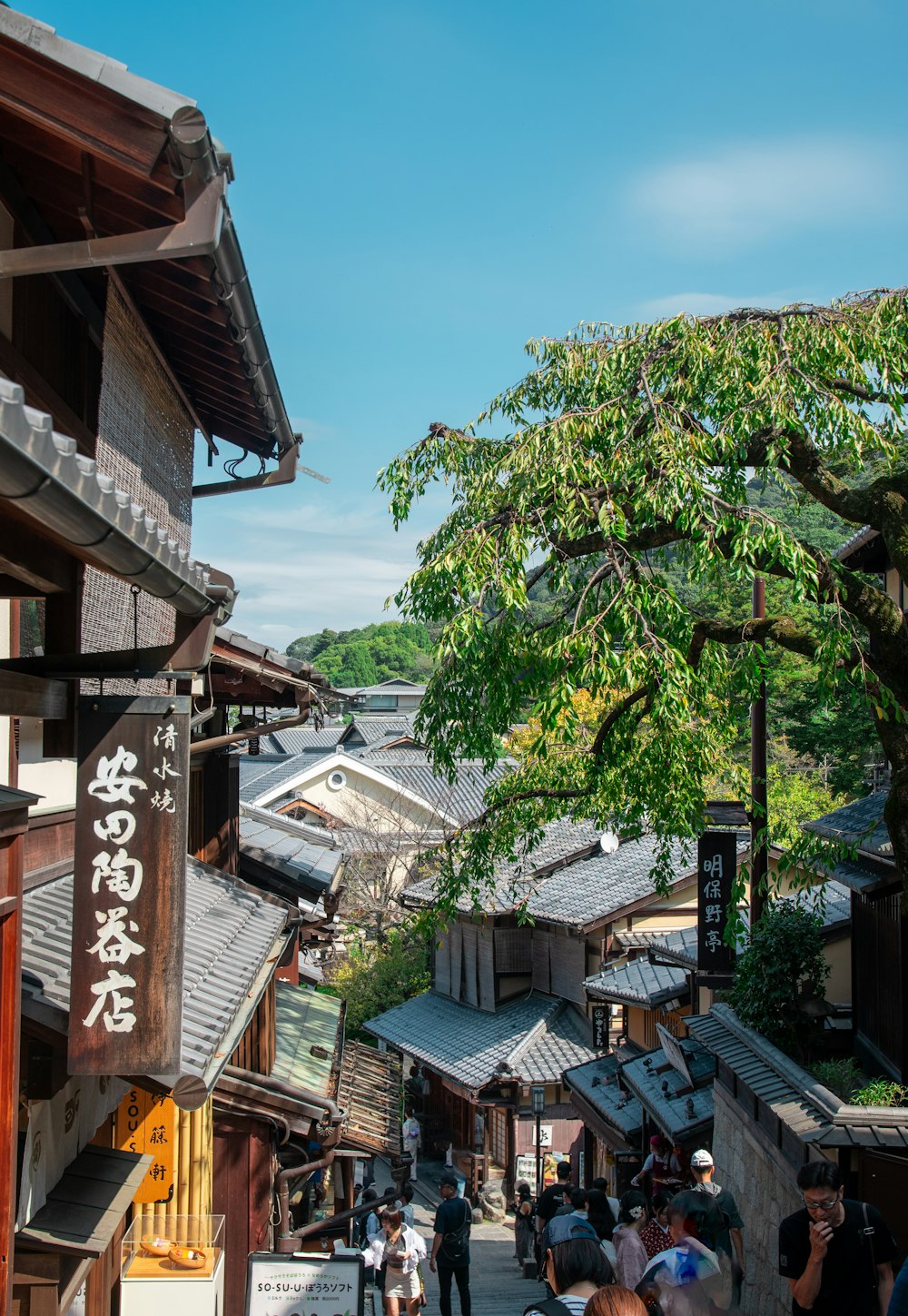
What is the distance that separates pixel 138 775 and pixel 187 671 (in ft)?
1.76

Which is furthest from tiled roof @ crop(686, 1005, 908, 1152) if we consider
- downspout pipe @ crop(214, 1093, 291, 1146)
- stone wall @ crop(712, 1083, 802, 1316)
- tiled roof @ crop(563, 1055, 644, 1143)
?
tiled roof @ crop(563, 1055, 644, 1143)

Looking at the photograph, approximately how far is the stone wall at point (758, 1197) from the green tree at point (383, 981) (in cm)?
1965

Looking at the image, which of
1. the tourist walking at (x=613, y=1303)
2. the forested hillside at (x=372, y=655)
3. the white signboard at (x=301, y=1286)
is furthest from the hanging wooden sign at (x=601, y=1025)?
the forested hillside at (x=372, y=655)

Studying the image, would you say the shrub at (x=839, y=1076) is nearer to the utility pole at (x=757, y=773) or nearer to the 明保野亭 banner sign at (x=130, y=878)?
the utility pole at (x=757, y=773)

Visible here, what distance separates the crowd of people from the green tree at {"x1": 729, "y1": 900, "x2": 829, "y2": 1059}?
6.97 ft

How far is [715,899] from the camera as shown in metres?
15.6

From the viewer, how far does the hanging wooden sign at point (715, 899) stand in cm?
1552

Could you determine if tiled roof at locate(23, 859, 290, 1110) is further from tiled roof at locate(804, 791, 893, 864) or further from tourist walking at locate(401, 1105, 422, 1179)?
tourist walking at locate(401, 1105, 422, 1179)

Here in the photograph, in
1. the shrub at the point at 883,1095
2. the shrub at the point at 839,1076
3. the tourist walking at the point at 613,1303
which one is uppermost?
the tourist walking at the point at 613,1303

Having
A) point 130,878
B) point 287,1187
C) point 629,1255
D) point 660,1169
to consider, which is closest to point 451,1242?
point 660,1169

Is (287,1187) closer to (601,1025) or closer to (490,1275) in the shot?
(490,1275)

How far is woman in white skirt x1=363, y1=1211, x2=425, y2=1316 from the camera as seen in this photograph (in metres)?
12.1

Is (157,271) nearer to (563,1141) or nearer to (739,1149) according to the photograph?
(739,1149)

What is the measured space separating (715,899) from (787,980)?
3.35 metres
